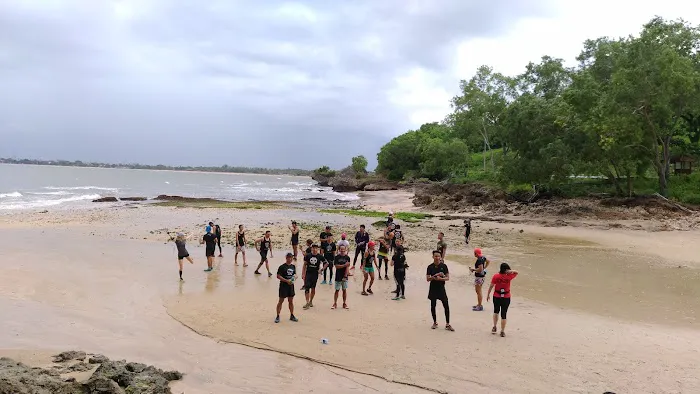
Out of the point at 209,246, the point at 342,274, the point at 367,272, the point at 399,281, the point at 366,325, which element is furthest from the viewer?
the point at 209,246

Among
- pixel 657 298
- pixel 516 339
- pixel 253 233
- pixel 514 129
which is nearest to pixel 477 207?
pixel 514 129

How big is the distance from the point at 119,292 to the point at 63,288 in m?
1.75

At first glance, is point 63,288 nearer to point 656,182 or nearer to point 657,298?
point 657,298

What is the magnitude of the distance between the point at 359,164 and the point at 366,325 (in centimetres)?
9727

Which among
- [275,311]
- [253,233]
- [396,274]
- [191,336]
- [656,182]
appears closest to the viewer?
[191,336]

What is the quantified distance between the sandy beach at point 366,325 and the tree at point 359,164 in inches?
3445

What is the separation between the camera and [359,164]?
107 metres

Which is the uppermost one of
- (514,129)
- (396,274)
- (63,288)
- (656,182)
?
(514,129)

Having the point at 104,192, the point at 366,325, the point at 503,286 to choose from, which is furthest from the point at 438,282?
the point at 104,192

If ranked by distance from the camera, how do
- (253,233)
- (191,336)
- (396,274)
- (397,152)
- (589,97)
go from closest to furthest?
1. (191,336)
2. (396,274)
3. (253,233)
4. (589,97)
5. (397,152)

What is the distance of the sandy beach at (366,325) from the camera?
757 cm

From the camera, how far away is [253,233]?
2497cm

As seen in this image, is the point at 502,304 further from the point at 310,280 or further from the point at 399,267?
the point at 310,280

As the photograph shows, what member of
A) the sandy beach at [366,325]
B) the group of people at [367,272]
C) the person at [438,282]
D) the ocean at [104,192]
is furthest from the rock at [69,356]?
the ocean at [104,192]
